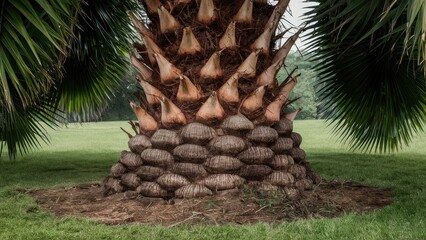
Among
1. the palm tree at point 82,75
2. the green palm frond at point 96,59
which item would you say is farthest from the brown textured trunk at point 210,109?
the green palm frond at point 96,59

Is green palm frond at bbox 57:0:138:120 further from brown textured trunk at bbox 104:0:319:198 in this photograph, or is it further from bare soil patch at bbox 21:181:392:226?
bare soil patch at bbox 21:181:392:226

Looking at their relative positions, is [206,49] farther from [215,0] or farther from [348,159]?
[348,159]

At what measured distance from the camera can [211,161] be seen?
3.85 metres

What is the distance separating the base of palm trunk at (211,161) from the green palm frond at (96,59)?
168cm

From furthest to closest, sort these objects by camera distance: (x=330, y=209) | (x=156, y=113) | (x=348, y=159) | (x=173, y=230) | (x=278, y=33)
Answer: (x=348, y=159), (x=278, y=33), (x=156, y=113), (x=330, y=209), (x=173, y=230)

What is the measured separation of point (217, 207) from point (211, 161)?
33 cm

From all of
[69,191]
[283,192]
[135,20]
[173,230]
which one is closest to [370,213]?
[283,192]

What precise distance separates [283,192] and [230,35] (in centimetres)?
116

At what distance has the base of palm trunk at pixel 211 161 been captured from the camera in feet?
12.7

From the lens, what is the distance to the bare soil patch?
3.58 m

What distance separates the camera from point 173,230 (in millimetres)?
3246

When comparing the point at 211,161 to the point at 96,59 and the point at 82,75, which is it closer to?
the point at 96,59

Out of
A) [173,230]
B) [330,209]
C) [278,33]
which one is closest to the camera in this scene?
[173,230]

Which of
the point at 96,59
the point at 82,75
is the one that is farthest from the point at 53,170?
the point at 96,59
